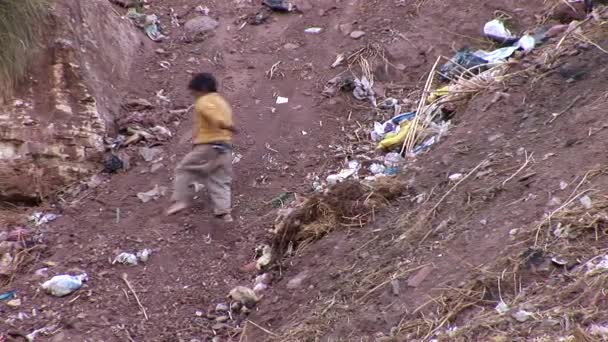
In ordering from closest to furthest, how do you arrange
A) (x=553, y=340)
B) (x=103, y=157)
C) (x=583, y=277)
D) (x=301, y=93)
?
(x=553, y=340) < (x=583, y=277) < (x=103, y=157) < (x=301, y=93)

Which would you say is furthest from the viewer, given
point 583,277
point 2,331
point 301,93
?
point 301,93

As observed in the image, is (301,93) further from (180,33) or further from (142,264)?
(142,264)

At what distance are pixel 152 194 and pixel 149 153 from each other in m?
0.46

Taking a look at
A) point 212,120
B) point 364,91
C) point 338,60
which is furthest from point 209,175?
point 338,60

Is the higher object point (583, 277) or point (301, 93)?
point (583, 277)

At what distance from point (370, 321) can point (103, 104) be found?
9.78 ft

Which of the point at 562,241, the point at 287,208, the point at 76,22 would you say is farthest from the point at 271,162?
the point at 562,241

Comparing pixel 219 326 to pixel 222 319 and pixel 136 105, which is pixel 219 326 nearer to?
pixel 222 319

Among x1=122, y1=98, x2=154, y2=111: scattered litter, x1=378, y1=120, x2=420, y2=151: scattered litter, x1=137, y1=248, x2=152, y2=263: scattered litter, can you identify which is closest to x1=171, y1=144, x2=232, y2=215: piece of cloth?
x1=137, y1=248, x2=152, y2=263: scattered litter

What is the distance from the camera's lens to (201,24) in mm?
7117

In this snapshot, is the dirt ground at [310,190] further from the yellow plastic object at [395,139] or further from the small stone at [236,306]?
the yellow plastic object at [395,139]

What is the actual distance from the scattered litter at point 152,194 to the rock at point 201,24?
1929mm

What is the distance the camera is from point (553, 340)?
120 inches

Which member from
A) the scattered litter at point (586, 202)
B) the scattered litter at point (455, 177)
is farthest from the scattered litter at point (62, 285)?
the scattered litter at point (586, 202)
